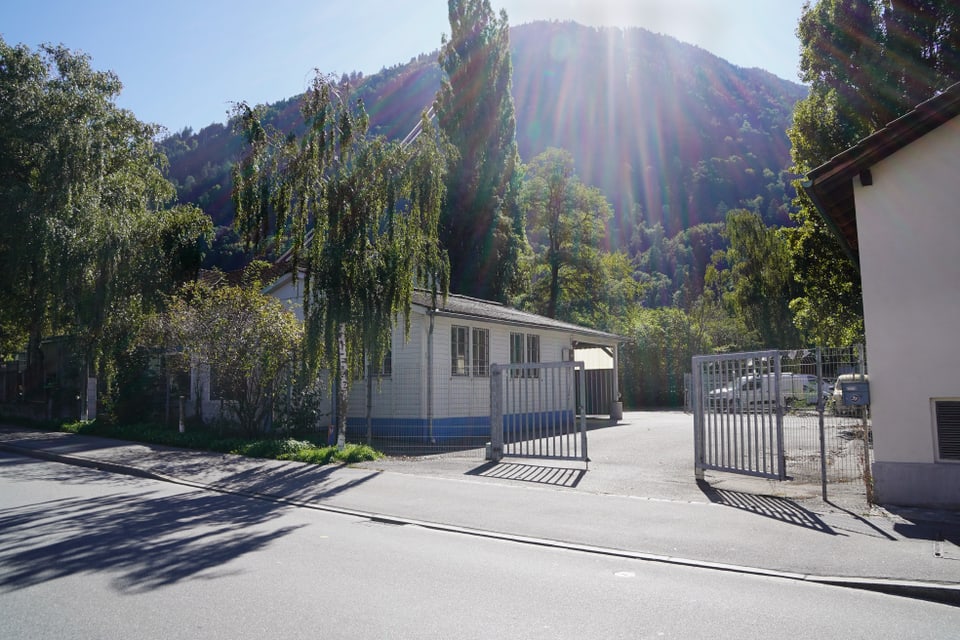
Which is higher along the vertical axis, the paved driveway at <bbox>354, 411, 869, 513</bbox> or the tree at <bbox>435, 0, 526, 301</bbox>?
the tree at <bbox>435, 0, 526, 301</bbox>

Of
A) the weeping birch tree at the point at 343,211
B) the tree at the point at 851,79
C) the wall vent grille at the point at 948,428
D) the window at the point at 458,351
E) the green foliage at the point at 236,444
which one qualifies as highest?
the tree at the point at 851,79

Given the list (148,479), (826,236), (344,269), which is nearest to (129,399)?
(148,479)

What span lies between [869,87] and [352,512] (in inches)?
726

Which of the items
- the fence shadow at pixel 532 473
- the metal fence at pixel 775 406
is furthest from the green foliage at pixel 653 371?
the metal fence at pixel 775 406

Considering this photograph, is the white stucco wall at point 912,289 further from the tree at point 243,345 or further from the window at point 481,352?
the window at point 481,352

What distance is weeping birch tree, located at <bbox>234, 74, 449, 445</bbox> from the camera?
589 inches

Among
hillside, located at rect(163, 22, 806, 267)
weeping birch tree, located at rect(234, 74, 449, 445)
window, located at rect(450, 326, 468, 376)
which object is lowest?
window, located at rect(450, 326, 468, 376)

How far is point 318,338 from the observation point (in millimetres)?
15109

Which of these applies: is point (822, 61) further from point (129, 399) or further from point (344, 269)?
point (129, 399)

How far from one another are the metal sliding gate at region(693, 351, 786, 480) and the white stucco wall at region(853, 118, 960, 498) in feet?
4.67

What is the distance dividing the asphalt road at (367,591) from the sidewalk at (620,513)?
1.46 feet

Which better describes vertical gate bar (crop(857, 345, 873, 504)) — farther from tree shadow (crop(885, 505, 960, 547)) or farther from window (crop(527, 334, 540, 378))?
window (crop(527, 334, 540, 378))

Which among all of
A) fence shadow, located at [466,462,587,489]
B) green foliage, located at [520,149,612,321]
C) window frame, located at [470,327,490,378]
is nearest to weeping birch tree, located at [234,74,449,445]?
fence shadow, located at [466,462,587,489]

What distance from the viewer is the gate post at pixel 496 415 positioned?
15117mm
